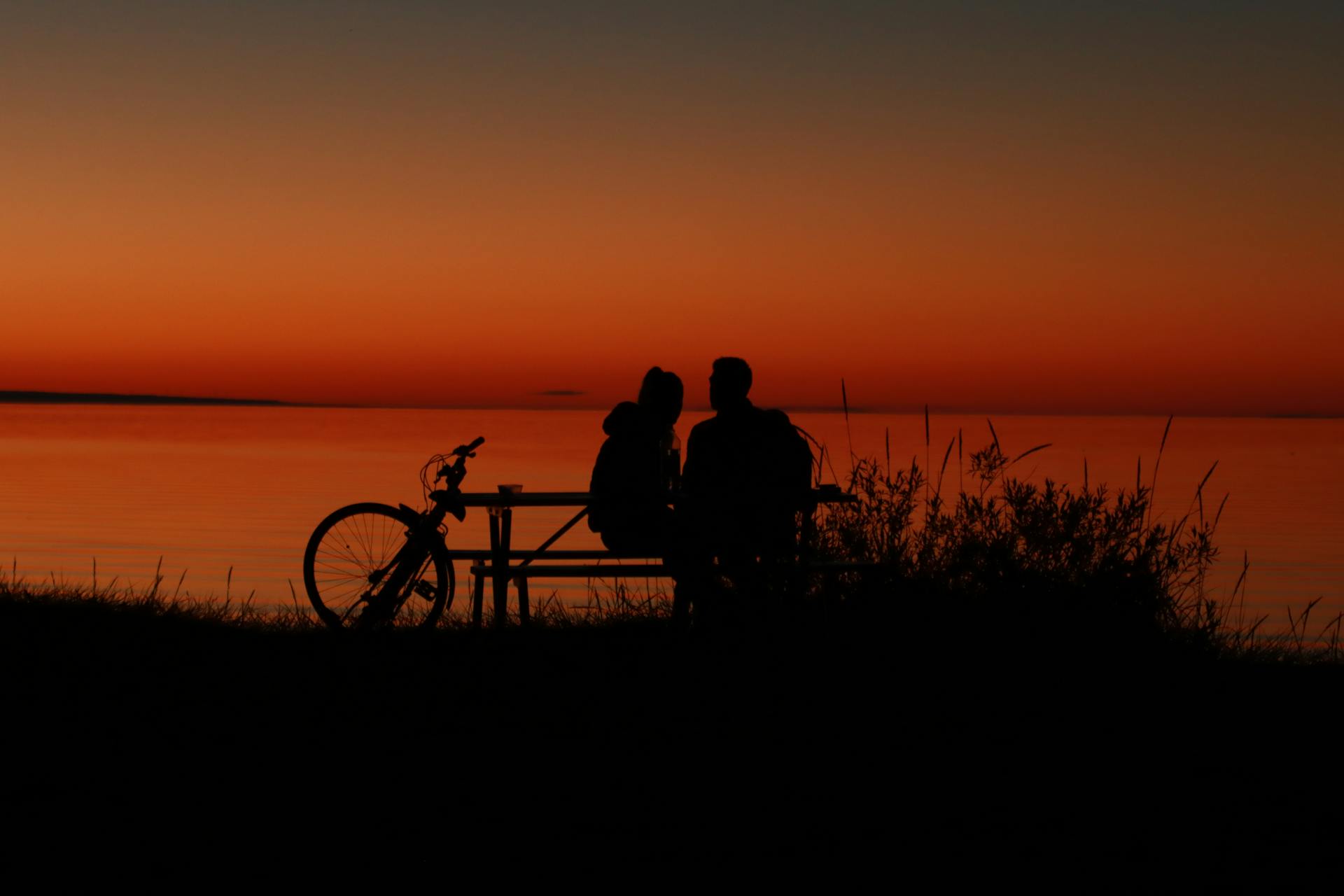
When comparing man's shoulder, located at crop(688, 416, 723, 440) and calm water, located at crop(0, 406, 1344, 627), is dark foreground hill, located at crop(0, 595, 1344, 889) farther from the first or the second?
calm water, located at crop(0, 406, 1344, 627)

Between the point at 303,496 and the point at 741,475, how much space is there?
23.1 meters

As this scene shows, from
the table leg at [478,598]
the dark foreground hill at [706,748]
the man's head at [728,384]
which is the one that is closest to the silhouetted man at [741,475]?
the man's head at [728,384]

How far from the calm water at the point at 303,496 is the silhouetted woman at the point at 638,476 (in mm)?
2810

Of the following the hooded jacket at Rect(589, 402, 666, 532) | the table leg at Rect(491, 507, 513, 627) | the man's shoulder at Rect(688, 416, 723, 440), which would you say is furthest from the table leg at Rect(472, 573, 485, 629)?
the man's shoulder at Rect(688, 416, 723, 440)

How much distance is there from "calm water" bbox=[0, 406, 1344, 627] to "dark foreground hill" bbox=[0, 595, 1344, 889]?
401 cm

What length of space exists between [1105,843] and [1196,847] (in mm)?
307

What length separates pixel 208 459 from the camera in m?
43.5

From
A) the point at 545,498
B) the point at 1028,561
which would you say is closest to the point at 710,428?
the point at 545,498

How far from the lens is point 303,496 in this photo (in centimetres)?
2886

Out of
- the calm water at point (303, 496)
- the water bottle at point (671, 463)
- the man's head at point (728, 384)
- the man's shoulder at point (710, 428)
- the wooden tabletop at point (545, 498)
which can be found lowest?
the calm water at point (303, 496)

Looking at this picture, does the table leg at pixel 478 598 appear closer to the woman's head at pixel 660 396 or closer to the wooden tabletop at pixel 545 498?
the wooden tabletop at pixel 545 498

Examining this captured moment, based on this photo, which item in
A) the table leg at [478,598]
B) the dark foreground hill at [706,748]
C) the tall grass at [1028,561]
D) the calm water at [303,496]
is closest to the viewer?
the dark foreground hill at [706,748]

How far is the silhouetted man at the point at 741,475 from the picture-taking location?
24.5 feet

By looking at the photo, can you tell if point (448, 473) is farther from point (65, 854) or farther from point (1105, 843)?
point (1105, 843)
